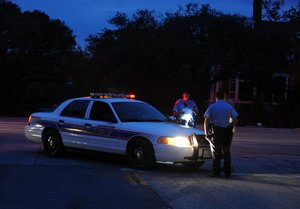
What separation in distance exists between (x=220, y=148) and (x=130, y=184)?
6.87 ft

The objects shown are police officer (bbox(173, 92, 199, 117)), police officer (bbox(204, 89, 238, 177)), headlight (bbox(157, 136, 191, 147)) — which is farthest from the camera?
police officer (bbox(173, 92, 199, 117))

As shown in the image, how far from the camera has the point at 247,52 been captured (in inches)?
1325

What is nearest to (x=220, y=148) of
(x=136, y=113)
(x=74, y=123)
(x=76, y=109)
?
(x=136, y=113)

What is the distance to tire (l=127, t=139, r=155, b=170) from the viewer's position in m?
11.0

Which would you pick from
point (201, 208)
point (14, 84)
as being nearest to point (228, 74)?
point (14, 84)

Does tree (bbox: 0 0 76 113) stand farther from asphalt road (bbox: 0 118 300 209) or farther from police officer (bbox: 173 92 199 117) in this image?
asphalt road (bbox: 0 118 300 209)

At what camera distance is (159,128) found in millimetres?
11141

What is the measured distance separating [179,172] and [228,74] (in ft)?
83.4

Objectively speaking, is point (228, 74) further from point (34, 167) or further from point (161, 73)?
point (34, 167)

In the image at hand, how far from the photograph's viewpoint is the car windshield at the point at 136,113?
39.2ft

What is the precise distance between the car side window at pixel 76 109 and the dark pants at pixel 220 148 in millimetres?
3507

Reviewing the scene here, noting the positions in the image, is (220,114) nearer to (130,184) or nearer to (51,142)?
(130,184)

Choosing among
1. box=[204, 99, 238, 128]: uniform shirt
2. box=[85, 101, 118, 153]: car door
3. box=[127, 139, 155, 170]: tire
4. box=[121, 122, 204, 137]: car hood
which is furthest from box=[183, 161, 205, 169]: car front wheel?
box=[85, 101, 118, 153]: car door

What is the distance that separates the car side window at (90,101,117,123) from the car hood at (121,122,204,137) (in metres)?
0.51
